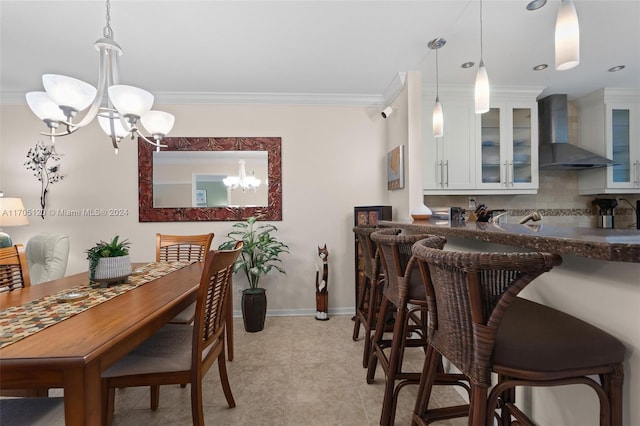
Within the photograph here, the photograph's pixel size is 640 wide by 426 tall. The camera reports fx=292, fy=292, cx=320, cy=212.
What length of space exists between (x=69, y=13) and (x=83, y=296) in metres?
1.87

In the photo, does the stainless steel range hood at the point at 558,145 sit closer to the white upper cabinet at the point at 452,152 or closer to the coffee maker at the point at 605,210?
the coffee maker at the point at 605,210

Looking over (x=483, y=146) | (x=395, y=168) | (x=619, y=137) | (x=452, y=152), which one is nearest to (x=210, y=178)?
(x=395, y=168)

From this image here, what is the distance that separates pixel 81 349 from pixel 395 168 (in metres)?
2.71

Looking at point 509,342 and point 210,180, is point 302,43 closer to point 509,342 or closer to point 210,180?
point 210,180

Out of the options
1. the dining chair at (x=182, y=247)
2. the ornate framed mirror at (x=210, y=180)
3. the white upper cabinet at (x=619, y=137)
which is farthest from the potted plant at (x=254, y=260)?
the white upper cabinet at (x=619, y=137)

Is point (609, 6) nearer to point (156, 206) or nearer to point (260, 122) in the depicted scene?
point (260, 122)

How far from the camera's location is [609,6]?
6.19ft

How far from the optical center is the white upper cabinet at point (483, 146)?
3100 millimetres

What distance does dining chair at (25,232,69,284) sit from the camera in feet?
8.31

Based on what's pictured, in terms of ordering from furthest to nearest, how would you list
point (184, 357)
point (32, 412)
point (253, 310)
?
point (253, 310) < point (184, 357) < point (32, 412)

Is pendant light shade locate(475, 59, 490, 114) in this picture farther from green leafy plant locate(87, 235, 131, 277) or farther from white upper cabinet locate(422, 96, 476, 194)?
green leafy plant locate(87, 235, 131, 277)

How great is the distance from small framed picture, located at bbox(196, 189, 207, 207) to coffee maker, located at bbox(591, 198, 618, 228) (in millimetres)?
4592

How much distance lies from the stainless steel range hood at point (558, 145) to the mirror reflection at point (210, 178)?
3.11 m

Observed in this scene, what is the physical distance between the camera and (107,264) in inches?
60.4
